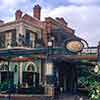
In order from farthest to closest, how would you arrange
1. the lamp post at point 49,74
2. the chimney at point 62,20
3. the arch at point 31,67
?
the chimney at point 62,20 < the arch at point 31,67 < the lamp post at point 49,74

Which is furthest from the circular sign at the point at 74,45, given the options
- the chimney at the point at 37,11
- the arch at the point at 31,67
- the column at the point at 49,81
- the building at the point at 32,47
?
the chimney at the point at 37,11

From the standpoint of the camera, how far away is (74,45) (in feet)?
84.5

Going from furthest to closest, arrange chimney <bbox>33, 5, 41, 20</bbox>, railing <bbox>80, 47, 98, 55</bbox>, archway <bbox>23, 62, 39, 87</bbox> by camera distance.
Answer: chimney <bbox>33, 5, 41, 20</bbox> < archway <bbox>23, 62, 39, 87</bbox> < railing <bbox>80, 47, 98, 55</bbox>

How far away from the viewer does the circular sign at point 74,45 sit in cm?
2575

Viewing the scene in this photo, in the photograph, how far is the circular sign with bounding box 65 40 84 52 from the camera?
2575 cm

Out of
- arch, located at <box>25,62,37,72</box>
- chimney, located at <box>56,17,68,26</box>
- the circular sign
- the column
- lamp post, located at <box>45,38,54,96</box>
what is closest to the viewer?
the circular sign

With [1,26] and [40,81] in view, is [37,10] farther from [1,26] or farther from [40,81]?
[40,81]

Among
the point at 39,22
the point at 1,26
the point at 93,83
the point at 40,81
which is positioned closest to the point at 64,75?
the point at 40,81

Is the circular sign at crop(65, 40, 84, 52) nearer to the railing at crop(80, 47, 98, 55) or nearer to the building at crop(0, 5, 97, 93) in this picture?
the railing at crop(80, 47, 98, 55)

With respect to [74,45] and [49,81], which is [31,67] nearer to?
[49,81]

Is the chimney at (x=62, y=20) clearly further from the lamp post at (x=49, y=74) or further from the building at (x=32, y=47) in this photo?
the lamp post at (x=49, y=74)

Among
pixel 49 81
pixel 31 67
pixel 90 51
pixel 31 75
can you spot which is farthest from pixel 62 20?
pixel 49 81

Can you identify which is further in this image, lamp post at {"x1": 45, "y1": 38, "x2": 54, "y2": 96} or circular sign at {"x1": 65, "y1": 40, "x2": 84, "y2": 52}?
lamp post at {"x1": 45, "y1": 38, "x2": 54, "y2": 96}

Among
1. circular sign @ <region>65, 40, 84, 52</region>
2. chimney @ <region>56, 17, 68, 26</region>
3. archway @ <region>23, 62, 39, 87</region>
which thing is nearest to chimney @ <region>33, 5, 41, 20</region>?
chimney @ <region>56, 17, 68, 26</region>
